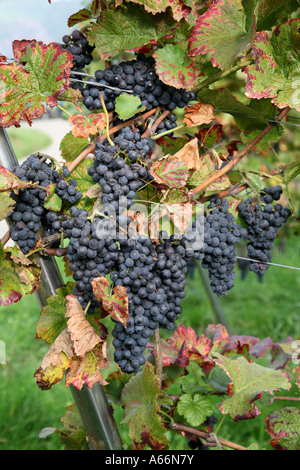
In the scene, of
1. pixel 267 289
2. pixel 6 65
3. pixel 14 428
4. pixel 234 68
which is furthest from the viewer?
pixel 267 289

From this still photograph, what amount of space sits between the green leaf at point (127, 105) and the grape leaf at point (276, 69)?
0.71 ft

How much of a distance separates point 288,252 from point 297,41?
3.24 meters

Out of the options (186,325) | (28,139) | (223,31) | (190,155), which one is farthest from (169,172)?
(28,139)

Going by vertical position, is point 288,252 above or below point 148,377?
below

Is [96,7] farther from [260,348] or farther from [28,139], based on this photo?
[28,139]

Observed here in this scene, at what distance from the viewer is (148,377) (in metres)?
1.03

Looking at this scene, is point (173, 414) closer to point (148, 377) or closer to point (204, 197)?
point (148, 377)

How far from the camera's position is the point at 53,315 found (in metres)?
0.97

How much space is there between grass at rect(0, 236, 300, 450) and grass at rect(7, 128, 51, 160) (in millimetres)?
4474

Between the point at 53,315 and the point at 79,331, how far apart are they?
13 cm

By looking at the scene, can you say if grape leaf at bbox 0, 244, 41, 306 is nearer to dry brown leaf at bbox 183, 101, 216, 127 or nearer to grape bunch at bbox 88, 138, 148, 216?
grape bunch at bbox 88, 138, 148, 216

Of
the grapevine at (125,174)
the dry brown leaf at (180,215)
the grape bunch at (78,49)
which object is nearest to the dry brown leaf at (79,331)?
the grapevine at (125,174)

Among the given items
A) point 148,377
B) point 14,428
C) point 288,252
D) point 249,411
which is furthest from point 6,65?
point 288,252
